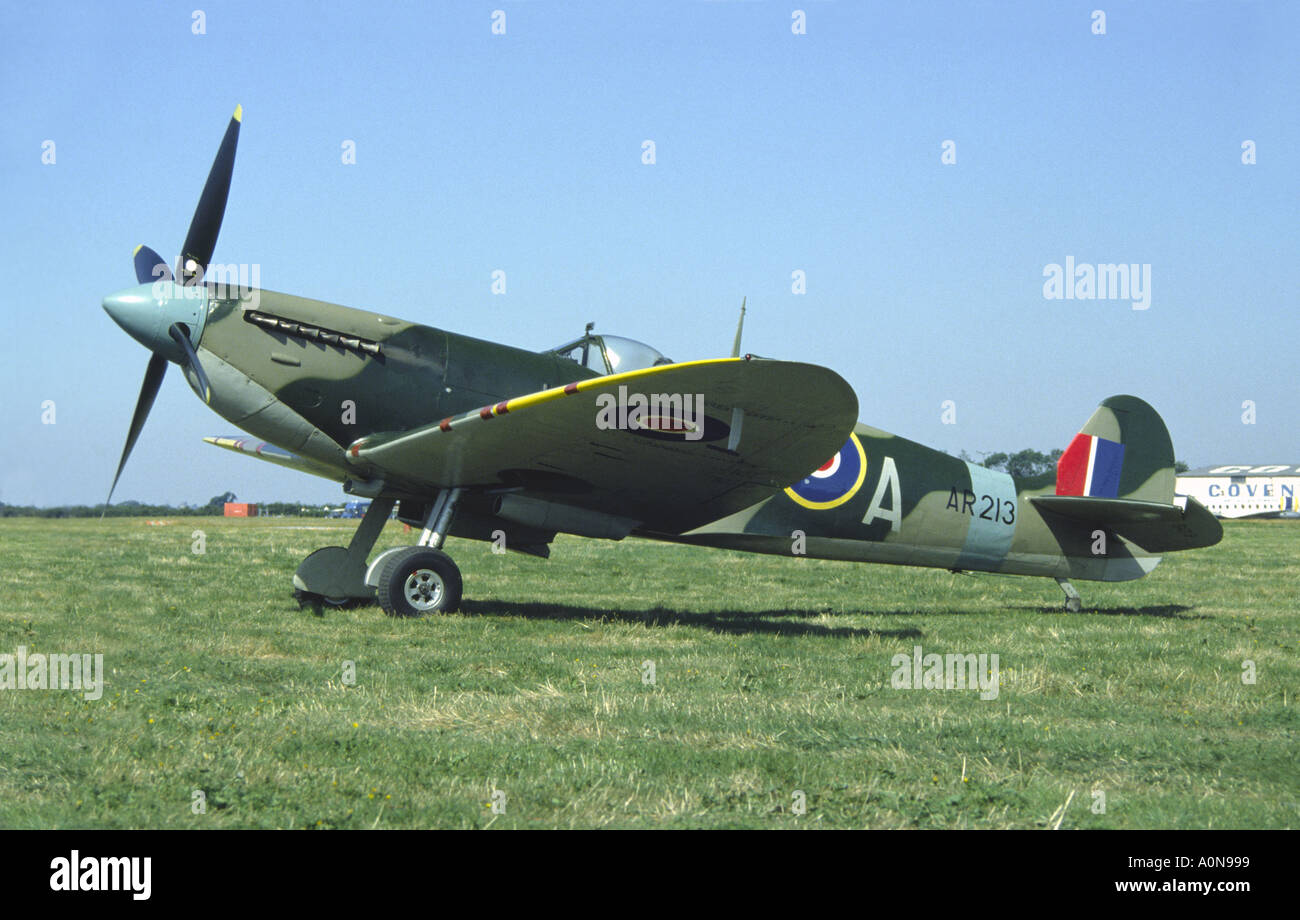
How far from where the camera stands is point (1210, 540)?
11.8 metres

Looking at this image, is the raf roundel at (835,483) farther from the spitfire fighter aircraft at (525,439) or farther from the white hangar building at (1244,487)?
the white hangar building at (1244,487)

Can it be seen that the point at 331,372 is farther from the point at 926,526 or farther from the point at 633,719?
the point at 926,526

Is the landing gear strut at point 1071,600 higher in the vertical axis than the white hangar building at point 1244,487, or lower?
lower

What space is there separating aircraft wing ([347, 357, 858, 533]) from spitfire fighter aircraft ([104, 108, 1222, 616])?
22mm

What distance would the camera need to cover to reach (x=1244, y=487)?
102m

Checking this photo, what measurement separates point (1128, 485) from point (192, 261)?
10233mm

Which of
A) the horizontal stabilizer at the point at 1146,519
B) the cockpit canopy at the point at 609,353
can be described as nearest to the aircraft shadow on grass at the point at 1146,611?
the horizontal stabilizer at the point at 1146,519

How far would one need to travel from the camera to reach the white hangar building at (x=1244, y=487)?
97.1 meters

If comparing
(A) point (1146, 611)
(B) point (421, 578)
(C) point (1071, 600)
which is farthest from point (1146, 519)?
(B) point (421, 578)

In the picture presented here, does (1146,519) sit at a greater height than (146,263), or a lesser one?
lesser
